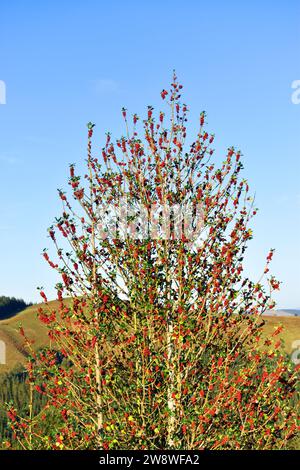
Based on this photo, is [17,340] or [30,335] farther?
[30,335]

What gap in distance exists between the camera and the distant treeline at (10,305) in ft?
A: 318

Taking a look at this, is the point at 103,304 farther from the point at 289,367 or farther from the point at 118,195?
the point at 289,367

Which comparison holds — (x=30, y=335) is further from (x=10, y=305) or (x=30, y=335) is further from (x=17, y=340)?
(x=10, y=305)

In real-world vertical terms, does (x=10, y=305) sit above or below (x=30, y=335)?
above

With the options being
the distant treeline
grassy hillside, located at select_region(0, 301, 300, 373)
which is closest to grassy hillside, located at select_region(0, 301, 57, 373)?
grassy hillside, located at select_region(0, 301, 300, 373)

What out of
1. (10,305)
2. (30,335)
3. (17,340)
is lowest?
(17,340)

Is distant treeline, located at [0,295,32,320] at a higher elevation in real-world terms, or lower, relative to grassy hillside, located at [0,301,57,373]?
higher

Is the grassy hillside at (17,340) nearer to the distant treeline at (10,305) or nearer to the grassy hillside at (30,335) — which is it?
the grassy hillside at (30,335)

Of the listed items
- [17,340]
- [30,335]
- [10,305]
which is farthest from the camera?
[10,305]

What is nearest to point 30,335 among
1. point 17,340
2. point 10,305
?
point 17,340

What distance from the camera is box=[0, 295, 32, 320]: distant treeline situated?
318 feet

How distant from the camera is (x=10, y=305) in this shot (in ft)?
326

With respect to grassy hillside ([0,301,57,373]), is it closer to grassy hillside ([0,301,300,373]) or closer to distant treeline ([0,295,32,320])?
grassy hillside ([0,301,300,373])
